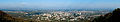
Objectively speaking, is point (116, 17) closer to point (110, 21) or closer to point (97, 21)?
point (110, 21)

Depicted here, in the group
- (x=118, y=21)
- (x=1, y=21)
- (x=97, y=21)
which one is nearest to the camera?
(x=118, y=21)

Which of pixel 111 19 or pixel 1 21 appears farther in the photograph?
pixel 1 21

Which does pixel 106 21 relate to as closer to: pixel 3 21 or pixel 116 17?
pixel 116 17

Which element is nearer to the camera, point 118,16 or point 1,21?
point 118,16

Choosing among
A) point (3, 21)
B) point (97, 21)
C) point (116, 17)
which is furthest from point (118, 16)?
point (3, 21)

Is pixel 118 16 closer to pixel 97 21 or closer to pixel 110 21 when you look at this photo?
pixel 110 21

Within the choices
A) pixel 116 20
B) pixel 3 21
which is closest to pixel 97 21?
pixel 116 20

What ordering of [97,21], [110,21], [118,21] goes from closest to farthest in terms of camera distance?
1. [118,21]
2. [110,21]
3. [97,21]

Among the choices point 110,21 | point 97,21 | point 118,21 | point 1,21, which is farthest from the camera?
point 1,21
